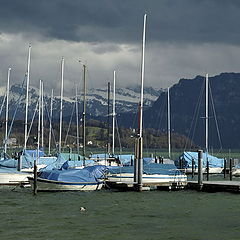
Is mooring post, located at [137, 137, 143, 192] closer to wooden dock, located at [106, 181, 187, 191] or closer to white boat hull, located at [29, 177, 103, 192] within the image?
wooden dock, located at [106, 181, 187, 191]

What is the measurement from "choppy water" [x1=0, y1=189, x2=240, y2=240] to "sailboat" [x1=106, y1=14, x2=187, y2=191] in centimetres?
140

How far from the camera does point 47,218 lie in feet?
125

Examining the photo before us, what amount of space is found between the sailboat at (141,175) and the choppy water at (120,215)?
1405 mm

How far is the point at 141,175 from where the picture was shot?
52312 mm

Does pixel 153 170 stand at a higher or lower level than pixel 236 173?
higher

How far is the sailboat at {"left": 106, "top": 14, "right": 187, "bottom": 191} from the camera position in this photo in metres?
52.2

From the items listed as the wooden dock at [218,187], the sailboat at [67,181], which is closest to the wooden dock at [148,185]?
the sailboat at [67,181]

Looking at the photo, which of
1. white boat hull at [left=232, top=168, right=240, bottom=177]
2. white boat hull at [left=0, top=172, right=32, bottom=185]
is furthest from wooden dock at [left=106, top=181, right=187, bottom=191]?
white boat hull at [left=232, top=168, right=240, bottom=177]

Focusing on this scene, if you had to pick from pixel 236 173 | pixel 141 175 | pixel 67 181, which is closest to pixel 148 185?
pixel 141 175

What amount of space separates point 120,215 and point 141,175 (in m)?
12.7

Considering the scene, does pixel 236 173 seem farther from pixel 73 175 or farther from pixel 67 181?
pixel 67 181

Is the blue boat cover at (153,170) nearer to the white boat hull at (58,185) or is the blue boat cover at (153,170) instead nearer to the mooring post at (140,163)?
the mooring post at (140,163)

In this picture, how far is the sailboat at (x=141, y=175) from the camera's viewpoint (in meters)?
52.2

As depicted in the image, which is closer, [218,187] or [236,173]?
[218,187]
